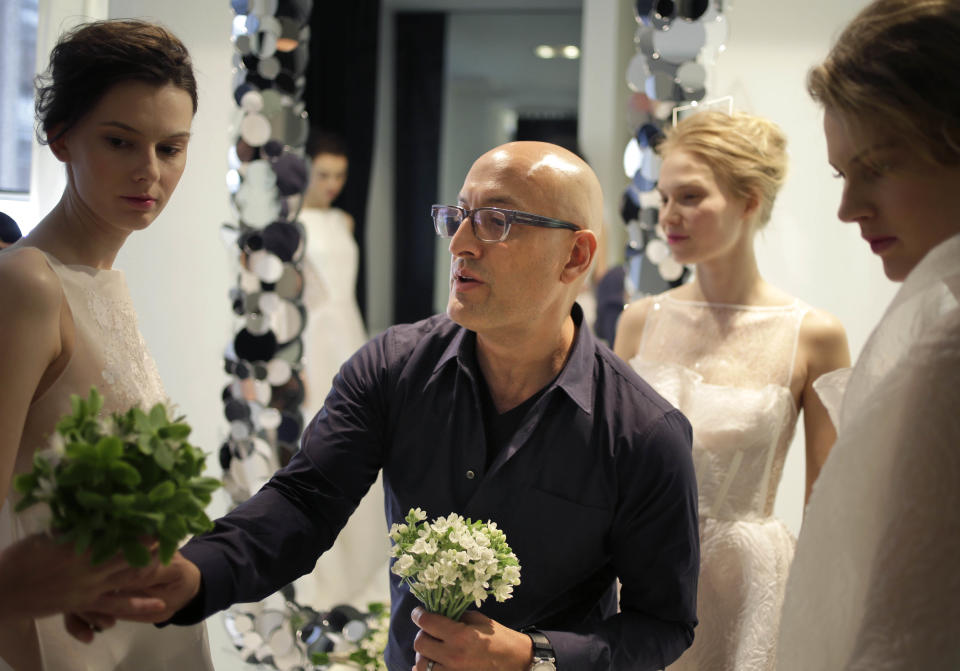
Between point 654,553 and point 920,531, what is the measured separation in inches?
26.6

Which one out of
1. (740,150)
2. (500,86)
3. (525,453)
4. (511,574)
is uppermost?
(500,86)

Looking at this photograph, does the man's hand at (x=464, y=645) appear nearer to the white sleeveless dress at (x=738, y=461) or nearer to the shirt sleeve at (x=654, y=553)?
the shirt sleeve at (x=654, y=553)

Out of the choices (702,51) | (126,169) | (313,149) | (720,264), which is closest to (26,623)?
(126,169)

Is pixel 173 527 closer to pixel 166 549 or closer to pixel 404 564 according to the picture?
pixel 166 549

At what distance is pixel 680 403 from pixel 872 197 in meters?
1.43

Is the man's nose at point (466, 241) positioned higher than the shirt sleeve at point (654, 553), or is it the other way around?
the man's nose at point (466, 241)

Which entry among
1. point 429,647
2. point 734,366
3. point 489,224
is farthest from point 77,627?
point 734,366

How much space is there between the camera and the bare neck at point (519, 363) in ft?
6.44

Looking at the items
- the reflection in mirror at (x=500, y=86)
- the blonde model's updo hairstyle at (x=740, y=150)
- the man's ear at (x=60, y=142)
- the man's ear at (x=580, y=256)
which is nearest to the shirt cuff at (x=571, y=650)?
the man's ear at (x=580, y=256)

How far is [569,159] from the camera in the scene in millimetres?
1963

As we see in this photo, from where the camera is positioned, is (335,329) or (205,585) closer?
(205,585)

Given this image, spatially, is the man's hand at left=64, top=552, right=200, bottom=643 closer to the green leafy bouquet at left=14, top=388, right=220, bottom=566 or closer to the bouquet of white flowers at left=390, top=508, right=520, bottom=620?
the green leafy bouquet at left=14, top=388, right=220, bottom=566

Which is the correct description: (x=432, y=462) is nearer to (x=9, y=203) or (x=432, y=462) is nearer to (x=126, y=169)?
(x=126, y=169)

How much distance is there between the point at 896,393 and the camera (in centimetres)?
122
